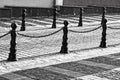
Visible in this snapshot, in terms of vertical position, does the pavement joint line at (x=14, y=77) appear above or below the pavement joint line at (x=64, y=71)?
above

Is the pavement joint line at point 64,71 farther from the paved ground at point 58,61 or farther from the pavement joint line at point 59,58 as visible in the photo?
the pavement joint line at point 59,58

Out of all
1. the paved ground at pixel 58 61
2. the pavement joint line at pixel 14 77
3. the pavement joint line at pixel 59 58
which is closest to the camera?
the pavement joint line at pixel 14 77

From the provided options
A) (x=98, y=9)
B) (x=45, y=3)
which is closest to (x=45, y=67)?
(x=45, y=3)

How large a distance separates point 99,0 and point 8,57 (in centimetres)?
1987

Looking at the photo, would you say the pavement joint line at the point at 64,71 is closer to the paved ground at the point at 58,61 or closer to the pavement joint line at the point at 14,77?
the paved ground at the point at 58,61

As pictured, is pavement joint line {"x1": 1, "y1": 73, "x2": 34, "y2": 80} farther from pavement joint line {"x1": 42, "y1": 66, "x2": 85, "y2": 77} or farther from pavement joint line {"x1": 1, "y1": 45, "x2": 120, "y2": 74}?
pavement joint line {"x1": 42, "y1": 66, "x2": 85, "y2": 77}

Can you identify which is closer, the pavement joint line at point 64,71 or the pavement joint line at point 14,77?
the pavement joint line at point 14,77

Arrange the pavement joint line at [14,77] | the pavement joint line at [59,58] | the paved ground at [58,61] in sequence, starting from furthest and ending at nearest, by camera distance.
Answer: the pavement joint line at [59,58] < the paved ground at [58,61] < the pavement joint line at [14,77]

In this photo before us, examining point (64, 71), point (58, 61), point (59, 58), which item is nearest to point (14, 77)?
point (64, 71)

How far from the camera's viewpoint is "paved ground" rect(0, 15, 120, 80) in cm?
640

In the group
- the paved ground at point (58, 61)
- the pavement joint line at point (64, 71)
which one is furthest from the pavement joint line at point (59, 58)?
the pavement joint line at point (64, 71)

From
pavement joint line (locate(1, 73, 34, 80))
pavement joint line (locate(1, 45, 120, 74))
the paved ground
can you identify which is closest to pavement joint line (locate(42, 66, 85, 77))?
the paved ground

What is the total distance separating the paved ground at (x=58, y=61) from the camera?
252 inches

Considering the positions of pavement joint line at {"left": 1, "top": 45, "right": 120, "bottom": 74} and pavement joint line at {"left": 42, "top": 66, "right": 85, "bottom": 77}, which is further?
pavement joint line at {"left": 1, "top": 45, "right": 120, "bottom": 74}
